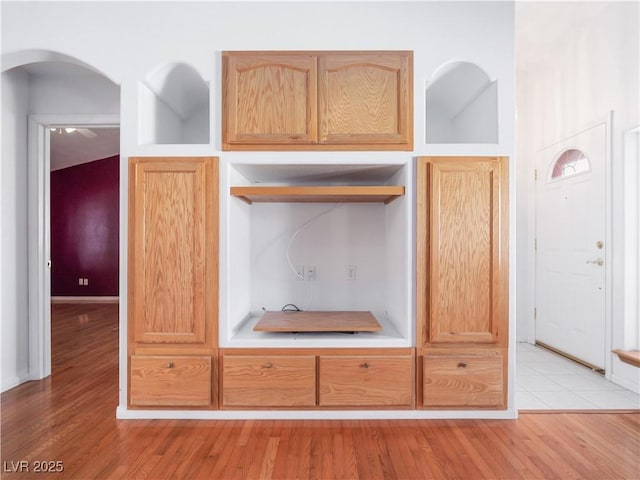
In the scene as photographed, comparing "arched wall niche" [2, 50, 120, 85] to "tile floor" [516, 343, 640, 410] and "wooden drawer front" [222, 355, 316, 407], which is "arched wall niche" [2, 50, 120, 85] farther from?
"tile floor" [516, 343, 640, 410]

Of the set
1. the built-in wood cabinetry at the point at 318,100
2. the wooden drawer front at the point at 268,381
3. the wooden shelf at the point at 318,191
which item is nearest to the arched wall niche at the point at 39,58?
the built-in wood cabinetry at the point at 318,100

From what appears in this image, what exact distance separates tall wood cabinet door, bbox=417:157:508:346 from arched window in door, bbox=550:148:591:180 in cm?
169

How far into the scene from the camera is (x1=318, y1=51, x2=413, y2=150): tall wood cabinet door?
2.40 m

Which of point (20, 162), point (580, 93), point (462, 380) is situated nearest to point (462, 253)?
point (462, 380)

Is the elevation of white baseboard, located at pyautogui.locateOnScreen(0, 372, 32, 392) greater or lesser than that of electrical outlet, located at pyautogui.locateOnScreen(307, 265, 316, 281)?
lesser

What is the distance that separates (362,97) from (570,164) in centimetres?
249

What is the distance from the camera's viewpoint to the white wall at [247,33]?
2.42m

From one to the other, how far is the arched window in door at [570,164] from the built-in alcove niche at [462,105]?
138cm

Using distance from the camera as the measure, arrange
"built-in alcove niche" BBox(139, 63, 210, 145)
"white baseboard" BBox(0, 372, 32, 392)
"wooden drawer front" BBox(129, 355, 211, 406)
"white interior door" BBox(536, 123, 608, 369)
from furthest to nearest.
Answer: "white interior door" BBox(536, 123, 608, 369) < "white baseboard" BBox(0, 372, 32, 392) < "built-in alcove niche" BBox(139, 63, 210, 145) < "wooden drawer front" BBox(129, 355, 211, 406)

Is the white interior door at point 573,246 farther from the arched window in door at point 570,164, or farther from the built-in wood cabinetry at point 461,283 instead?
the built-in wood cabinetry at point 461,283

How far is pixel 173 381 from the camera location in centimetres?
236

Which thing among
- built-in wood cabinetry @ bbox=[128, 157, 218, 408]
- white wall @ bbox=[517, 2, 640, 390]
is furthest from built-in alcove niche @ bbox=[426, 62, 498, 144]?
built-in wood cabinetry @ bbox=[128, 157, 218, 408]

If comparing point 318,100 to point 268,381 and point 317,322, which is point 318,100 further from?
point 268,381

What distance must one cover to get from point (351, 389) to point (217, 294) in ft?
3.33
